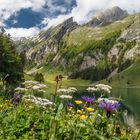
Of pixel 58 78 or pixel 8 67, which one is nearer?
pixel 58 78

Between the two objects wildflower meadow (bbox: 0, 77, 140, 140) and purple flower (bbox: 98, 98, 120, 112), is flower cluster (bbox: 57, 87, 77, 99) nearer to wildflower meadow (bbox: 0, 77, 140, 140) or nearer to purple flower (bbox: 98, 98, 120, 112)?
wildflower meadow (bbox: 0, 77, 140, 140)

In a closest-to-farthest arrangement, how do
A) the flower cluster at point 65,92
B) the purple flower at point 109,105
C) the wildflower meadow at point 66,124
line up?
1. the wildflower meadow at point 66,124
2. the purple flower at point 109,105
3. the flower cluster at point 65,92

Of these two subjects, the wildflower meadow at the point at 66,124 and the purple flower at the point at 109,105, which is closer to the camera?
the wildflower meadow at the point at 66,124

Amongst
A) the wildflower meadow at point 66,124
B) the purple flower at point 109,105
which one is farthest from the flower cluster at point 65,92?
the purple flower at point 109,105

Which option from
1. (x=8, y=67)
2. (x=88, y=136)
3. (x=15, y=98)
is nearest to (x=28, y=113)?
(x=88, y=136)

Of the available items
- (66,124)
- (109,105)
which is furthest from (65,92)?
(109,105)

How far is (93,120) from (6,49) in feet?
267

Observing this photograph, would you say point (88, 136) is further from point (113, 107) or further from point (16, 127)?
point (16, 127)

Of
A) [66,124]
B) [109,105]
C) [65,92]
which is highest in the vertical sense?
[65,92]

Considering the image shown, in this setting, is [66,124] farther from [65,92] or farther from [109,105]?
[65,92]

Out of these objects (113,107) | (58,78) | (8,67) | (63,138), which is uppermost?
(8,67)

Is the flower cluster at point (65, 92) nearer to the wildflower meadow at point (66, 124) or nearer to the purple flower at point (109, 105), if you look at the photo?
the wildflower meadow at point (66, 124)

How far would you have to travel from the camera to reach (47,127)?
8250 millimetres

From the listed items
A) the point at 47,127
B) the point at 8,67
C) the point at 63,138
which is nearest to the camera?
the point at 63,138
